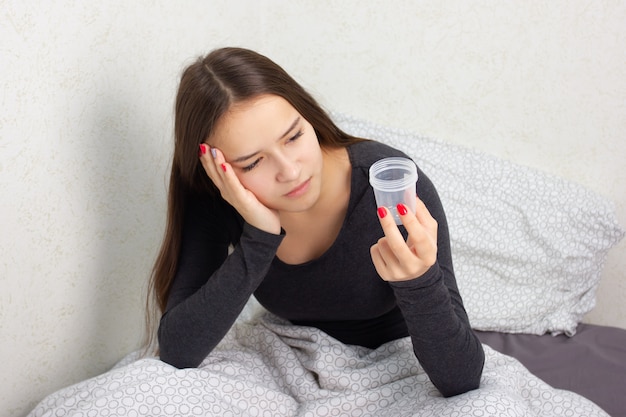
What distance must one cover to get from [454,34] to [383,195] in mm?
1082

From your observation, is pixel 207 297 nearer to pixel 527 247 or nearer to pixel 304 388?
pixel 304 388

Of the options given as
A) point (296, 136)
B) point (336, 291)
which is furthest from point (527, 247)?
point (296, 136)

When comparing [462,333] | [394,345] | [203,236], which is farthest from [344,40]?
[462,333]

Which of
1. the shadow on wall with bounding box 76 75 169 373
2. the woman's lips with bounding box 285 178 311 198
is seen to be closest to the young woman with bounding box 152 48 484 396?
the woman's lips with bounding box 285 178 311 198

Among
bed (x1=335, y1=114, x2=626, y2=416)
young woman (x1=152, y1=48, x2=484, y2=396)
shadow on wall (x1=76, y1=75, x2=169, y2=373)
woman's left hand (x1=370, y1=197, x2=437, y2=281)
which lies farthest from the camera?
bed (x1=335, y1=114, x2=626, y2=416)

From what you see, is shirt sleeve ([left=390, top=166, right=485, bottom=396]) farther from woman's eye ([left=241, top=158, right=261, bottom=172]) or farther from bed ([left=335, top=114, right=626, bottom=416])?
bed ([left=335, top=114, right=626, bottom=416])

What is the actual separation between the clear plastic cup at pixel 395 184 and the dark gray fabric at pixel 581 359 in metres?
0.76

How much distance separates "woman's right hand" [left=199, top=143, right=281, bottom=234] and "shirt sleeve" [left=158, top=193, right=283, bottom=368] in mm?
21

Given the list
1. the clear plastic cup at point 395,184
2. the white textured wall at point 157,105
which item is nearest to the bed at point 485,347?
the white textured wall at point 157,105

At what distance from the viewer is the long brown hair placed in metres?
1.34

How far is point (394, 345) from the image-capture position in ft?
5.02

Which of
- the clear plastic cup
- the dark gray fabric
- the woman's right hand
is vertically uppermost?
the clear plastic cup

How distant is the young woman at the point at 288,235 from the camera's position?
1.26 m

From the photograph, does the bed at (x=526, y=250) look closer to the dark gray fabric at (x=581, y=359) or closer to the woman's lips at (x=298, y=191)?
the dark gray fabric at (x=581, y=359)
